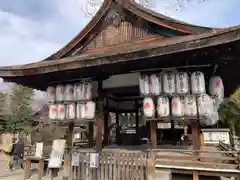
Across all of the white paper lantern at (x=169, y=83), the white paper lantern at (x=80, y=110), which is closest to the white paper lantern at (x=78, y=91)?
the white paper lantern at (x=80, y=110)

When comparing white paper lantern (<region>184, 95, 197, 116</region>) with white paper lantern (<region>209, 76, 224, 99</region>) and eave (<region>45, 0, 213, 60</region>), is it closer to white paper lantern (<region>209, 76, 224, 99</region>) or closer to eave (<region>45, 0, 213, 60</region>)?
white paper lantern (<region>209, 76, 224, 99</region>)

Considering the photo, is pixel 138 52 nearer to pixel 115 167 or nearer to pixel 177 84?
pixel 177 84

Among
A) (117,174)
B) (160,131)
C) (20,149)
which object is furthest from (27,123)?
(117,174)

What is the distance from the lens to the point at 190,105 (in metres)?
6.68

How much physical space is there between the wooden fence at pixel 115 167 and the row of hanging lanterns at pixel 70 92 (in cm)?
196

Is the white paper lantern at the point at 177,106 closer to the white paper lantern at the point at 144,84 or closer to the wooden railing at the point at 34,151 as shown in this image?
the white paper lantern at the point at 144,84

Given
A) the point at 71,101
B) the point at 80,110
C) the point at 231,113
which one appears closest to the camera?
the point at 80,110

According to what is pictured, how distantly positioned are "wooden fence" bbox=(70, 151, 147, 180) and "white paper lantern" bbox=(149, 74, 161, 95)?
6.20ft

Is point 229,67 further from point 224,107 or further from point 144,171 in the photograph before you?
point 224,107

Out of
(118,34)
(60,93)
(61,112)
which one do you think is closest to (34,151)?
(61,112)

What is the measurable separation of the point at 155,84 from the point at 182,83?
2.61 feet

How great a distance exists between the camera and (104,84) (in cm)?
911

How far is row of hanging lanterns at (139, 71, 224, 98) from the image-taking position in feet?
22.1

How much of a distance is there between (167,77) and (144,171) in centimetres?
288
